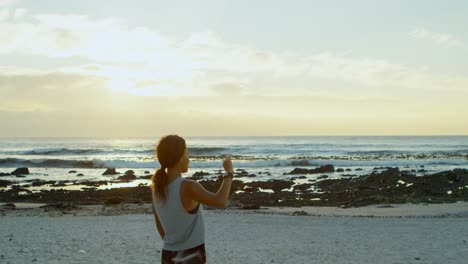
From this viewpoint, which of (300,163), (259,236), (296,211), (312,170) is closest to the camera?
(259,236)

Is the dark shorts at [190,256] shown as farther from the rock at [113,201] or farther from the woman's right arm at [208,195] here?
the rock at [113,201]

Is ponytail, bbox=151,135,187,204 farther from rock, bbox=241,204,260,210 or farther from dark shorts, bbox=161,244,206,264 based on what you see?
rock, bbox=241,204,260,210

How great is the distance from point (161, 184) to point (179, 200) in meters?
0.15

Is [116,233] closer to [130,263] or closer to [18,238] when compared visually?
[18,238]

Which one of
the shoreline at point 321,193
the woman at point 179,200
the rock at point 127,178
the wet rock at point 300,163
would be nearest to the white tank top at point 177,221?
the woman at point 179,200

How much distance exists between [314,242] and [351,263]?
2.02 meters

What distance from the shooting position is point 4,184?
27.5m

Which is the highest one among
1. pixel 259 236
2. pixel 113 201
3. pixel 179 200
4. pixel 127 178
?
pixel 179 200

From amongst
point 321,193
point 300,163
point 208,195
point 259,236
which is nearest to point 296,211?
point 259,236

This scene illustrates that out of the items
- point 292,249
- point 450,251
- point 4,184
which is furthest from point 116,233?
point 4,184

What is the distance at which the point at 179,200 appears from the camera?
3383mm

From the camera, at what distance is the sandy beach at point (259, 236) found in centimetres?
931

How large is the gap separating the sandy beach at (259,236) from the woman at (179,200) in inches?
221

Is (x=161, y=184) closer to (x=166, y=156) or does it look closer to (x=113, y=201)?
(x=166, y=156)
